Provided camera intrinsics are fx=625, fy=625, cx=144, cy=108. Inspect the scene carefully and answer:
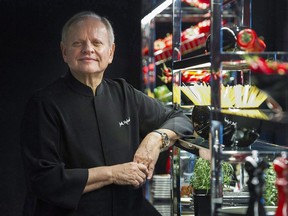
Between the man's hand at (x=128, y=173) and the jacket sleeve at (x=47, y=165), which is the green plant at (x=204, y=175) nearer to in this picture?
the man's hand at (x=128, y=173)

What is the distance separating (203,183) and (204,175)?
56mm

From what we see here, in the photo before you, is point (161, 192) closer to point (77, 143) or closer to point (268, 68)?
point (77, 143)

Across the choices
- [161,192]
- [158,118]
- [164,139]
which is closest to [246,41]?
[164,139]

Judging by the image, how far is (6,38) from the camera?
3.70m

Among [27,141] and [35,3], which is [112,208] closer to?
[27,141]

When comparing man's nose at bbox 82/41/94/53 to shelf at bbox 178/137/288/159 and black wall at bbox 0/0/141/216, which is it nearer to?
shelf at bbox 178/137/288/159

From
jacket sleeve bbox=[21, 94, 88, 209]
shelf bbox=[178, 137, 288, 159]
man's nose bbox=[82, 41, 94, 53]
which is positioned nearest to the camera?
shelf bbox=[178, 137, 288, 159]

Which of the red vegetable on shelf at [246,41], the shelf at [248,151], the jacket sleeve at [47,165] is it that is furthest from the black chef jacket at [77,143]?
the red vegetable on shelf at [246,41]

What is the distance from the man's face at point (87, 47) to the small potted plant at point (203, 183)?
656 millimetres

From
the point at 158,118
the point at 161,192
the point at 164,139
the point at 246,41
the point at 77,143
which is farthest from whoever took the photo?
the point at 161,192

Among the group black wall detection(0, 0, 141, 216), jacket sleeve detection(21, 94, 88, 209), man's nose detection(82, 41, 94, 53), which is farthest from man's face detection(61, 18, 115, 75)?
black wall detection(0, 0, 141, 216)

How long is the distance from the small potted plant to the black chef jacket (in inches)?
7.1

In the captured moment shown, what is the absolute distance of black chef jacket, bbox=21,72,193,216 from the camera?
2.64 metres

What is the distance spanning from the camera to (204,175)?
9.48 feet
